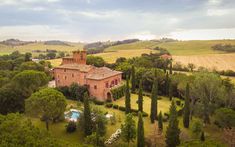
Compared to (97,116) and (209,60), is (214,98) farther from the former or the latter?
(209,60)

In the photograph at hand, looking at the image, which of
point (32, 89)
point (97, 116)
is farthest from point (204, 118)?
point (32, 89)

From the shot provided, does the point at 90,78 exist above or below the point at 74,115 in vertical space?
above

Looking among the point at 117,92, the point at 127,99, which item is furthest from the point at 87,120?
the point at 117,92

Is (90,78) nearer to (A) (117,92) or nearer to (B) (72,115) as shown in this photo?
(A) (117,92)

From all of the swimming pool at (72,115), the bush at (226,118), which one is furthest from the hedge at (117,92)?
the bush at (226,118)

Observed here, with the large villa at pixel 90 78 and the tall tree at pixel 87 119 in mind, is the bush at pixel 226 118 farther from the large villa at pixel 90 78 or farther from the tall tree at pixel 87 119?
the large villa at pixel 90 78

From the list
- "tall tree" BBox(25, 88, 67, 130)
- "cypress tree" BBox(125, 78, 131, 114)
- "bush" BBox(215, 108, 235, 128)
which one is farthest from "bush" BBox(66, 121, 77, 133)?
"bush" BBox(215, 108, 235, 128)

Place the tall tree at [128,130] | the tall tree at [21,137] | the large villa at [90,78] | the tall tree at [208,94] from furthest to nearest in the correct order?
the large villa at [90,78]
the tall tree at [208,94]
the tall tree at [128,130]
the tall tree at [21,137]

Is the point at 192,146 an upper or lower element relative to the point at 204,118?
upper
